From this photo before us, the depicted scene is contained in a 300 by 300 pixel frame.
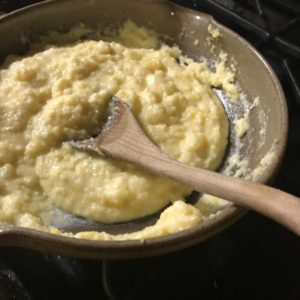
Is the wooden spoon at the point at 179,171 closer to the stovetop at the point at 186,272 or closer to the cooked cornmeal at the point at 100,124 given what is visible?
the cooked cornmeal at the point at 100,124

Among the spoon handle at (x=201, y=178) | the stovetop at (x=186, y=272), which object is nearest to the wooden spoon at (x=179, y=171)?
the spoon handle at (x=201, y=178)

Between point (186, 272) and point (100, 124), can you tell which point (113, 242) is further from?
point (100, 124)

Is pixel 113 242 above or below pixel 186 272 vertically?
above

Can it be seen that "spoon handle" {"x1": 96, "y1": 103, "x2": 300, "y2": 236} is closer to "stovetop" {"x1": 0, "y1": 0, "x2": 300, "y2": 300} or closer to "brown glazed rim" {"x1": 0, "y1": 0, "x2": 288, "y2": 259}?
"brown glazed rim" {"x1": 0, "y1": 0, "x2": 288, "y2": 259}

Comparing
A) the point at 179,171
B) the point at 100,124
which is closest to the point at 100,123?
the point at 100,124

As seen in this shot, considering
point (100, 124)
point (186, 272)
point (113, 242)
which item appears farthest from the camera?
point (100, 124)

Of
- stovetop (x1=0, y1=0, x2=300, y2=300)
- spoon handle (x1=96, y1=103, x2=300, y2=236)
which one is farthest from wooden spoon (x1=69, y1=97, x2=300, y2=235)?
stovetop (x1=0, y1=0, x2=300, y2=300)
